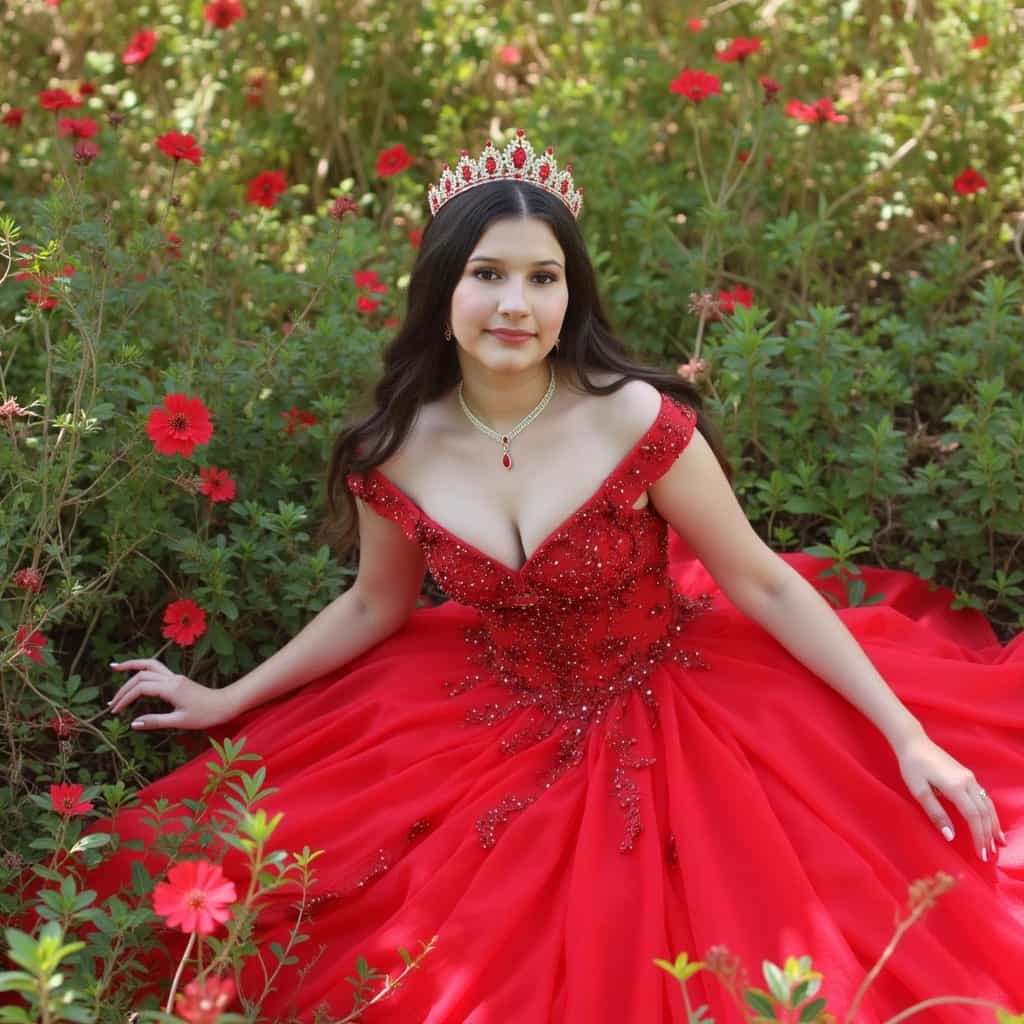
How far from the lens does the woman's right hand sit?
2564 mm

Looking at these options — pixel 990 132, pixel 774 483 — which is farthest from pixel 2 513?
pixel 990 132

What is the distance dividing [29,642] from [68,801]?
0.37 m

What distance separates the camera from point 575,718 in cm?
241

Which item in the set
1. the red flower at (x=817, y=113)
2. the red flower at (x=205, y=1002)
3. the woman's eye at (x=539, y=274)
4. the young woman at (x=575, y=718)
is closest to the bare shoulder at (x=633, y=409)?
the young woman at (x=575, y=718)

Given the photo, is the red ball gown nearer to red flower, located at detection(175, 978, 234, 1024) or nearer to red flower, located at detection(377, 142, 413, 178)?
red flower, located at detection(175, 978, 234, 1024)

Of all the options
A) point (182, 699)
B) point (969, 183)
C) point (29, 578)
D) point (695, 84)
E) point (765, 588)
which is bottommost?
point (182, 699)

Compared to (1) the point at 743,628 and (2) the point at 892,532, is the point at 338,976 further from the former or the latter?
(2) the point at 892,532

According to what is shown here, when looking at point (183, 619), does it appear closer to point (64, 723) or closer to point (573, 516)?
point (64, 723)

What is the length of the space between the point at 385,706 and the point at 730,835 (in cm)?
68

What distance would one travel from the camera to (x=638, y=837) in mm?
2162

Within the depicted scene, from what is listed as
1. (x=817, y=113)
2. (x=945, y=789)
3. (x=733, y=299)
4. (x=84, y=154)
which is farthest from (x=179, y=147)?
(x=945, y=789)

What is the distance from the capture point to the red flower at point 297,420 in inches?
119

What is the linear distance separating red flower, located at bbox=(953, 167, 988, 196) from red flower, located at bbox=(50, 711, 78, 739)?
2498 mm

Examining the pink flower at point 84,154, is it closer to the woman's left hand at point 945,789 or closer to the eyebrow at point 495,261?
the eyebrow at point 495,261
